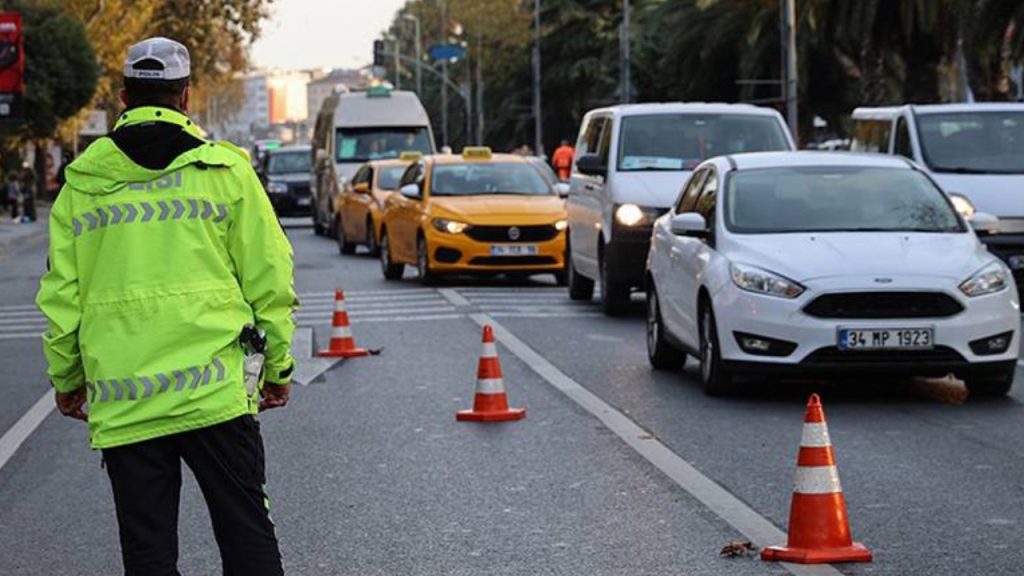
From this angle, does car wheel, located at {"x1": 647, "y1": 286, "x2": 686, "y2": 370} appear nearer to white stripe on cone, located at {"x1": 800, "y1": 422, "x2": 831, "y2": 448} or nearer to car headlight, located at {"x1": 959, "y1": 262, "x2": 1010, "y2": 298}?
car headlight, located at {"x1": 959, "y1": 262, "x2": 1010, "y2": 298}

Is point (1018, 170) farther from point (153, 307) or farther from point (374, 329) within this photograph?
point (153, 307)

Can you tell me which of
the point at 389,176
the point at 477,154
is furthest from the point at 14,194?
the point at 477,154

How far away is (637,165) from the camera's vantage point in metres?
20.6

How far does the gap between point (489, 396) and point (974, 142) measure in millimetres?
10372

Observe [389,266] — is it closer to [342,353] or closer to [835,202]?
[342,353]

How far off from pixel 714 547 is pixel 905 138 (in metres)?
14.4

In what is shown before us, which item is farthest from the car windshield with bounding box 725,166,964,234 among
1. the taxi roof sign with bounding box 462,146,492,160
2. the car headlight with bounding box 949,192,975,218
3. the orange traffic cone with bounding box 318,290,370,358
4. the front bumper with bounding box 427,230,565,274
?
the taxi roof sign with bounding box 462,146,492,160

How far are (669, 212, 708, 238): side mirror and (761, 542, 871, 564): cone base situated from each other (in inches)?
246

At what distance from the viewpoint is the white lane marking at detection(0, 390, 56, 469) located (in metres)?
11.9

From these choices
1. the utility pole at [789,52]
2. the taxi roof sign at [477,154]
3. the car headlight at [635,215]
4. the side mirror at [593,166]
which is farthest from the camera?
the utility pole at [789,52]

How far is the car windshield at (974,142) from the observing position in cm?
2148

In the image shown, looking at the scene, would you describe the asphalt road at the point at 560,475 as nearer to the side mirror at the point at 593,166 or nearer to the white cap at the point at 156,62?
the white cap at the point at 156,62

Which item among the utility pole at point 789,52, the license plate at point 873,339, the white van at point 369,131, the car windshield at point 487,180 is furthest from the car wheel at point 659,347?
the utility pole at point 789,52

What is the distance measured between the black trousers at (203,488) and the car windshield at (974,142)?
16.8 m
